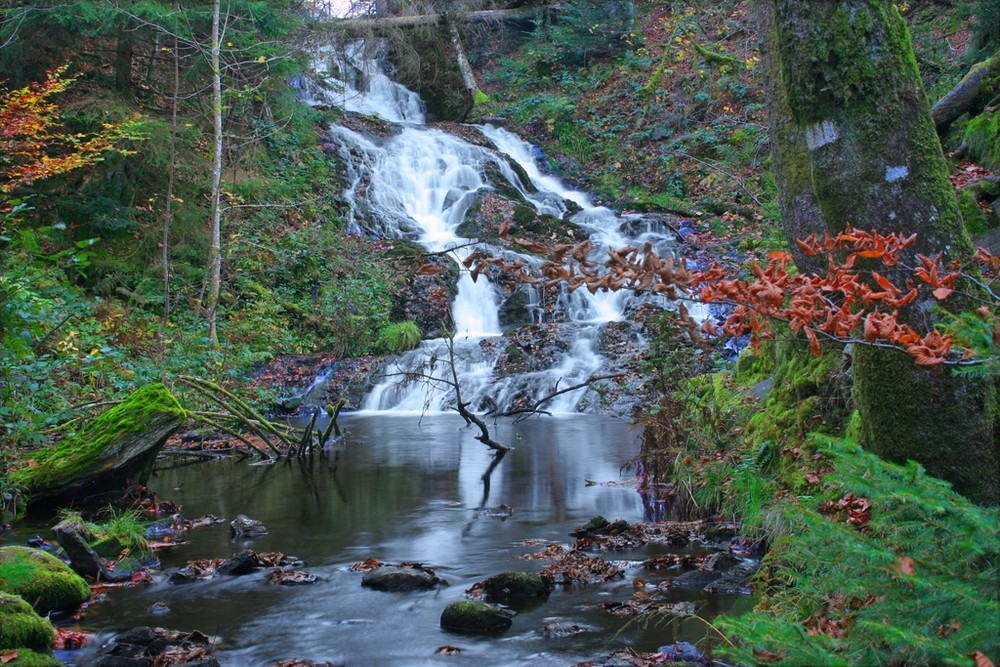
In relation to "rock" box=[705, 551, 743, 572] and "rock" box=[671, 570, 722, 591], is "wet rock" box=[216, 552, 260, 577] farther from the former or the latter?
"rock" box=[705, 551, 743, 572]

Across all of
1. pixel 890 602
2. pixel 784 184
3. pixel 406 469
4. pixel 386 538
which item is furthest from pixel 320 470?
pixel 890 602

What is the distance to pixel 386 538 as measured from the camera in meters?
7.30

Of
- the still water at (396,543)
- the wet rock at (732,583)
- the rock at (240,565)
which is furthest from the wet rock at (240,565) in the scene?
the wet rock at (732,583)

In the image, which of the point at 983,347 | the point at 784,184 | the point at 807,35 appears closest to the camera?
the point at 983,347

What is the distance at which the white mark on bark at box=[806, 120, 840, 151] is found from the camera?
3.67 m

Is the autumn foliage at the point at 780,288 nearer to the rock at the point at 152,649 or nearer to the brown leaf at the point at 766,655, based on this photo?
the brown leaf at the point at 766,655

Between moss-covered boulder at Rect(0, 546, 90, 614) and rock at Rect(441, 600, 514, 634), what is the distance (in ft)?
8.18

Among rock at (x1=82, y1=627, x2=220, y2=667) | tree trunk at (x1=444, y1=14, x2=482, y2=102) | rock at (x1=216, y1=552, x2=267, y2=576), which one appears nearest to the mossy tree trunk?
rock at (x1=82, y1=627, x2=220, y2=667)

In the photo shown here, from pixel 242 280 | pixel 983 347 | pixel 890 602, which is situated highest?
pixel 242 280

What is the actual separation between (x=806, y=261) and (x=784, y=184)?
2.10ft

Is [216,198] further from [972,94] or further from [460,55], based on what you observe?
[460,55]

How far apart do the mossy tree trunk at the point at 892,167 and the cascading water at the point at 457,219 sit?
9822 mm

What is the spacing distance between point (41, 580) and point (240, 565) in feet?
4.54

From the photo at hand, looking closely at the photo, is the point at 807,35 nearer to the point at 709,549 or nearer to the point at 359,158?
the point at 709,549
